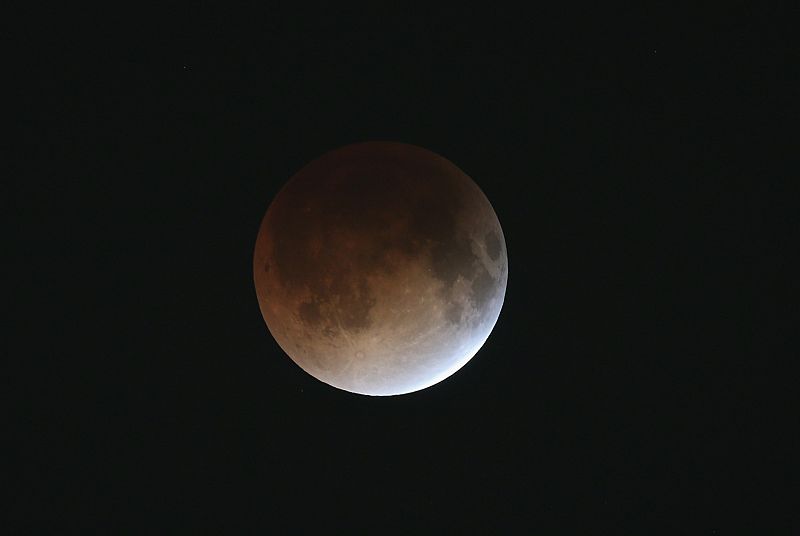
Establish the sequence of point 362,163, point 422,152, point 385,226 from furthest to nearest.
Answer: point 422,152
point 362,163
point 385,226

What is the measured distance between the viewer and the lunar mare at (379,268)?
3.73 m

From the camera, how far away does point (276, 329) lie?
166 inches

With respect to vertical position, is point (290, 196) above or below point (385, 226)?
above

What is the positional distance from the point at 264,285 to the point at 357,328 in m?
0.73

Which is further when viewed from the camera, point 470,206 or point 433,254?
point 470,206

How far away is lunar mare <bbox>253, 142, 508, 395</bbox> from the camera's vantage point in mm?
3727

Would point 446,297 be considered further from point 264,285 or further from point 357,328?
point 264,285

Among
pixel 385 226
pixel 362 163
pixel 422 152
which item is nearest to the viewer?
pixel 385 226

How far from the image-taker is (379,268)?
12.1 ft

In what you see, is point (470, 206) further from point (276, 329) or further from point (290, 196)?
point (276, 329)

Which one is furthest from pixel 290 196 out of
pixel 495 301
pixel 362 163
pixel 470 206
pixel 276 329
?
pixel 495 301

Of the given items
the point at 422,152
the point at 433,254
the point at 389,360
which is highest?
the point at 422,152

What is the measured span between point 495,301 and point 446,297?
0.50m

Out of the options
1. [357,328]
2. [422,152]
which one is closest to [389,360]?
[357,328]
